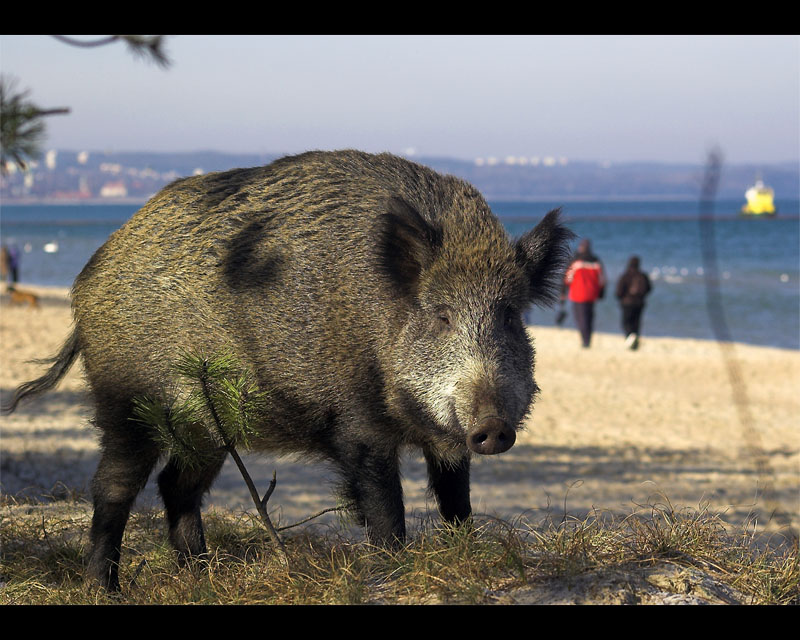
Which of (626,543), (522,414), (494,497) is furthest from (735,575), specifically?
(494,497)

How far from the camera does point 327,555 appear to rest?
14.5ft

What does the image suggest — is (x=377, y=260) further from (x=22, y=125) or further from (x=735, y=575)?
(x=22, y=125)

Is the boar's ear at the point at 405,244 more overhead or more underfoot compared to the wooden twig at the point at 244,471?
more overhead

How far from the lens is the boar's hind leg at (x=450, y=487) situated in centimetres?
476

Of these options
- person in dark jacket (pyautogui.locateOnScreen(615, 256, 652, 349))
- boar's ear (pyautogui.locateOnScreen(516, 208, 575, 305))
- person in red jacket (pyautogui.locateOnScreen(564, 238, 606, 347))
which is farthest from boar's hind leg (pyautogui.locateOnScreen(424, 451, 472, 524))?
person in dark jacket (pyautogui.locateOnScreen(615, 256, 652, 349))

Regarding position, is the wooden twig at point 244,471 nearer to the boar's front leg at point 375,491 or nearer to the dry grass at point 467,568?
the dry grass at point 467,568

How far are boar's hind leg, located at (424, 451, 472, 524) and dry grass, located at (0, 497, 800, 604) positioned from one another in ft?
0.45

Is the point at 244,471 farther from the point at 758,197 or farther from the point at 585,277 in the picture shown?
the point at 585,277

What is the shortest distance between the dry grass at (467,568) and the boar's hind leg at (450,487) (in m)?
0.14

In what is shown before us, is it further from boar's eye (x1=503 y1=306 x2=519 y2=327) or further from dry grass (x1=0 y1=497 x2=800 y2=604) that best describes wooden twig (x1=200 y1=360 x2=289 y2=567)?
boar's eye (x1=503 y1=306 x2=519 y2=327)

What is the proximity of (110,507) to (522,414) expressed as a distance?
245cm

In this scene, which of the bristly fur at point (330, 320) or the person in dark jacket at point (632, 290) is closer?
the bristly fur at point (330, 320)

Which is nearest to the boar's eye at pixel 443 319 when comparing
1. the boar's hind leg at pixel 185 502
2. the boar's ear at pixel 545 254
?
the boar's ear at pixel 545 254

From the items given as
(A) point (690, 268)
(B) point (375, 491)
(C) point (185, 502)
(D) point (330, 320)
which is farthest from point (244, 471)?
(A) point (690, 268)
